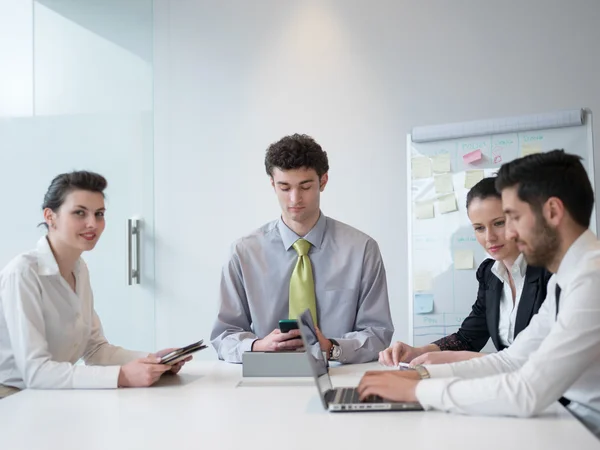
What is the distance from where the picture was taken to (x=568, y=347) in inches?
59.8

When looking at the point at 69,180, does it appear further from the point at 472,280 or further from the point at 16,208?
the point at 472,280

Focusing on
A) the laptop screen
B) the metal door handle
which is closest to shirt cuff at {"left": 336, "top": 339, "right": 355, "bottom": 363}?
the laptop screen

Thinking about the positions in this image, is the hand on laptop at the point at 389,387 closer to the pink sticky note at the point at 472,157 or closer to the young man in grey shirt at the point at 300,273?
the young man in grey shirt at the point at 300,273

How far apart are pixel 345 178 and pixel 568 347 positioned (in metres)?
2.90

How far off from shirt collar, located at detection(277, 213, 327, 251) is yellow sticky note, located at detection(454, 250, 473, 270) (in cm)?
129

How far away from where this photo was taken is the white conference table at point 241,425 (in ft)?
4.51

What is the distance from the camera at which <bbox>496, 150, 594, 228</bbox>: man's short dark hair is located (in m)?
1.65

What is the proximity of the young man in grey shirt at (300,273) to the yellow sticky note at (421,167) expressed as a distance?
125 centimetres

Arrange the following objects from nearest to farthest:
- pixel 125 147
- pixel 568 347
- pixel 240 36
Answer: pixel 568 347 < pixel 125 147 < pixel 240 36

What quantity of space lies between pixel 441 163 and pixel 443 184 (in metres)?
0.13

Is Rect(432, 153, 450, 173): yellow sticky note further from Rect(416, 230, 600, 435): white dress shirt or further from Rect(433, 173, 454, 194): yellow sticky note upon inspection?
Rect(416, 230, 600, 435): white dress shirt

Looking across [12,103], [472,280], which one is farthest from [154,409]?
[472,280]

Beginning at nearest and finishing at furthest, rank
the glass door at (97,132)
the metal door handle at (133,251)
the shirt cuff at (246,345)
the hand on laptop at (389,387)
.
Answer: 1. the hand on laptop at (389,387)
2. the shirt cuff at (246,345)
3. the glass door at (97,132)
4. the metal door handle at (133,251)

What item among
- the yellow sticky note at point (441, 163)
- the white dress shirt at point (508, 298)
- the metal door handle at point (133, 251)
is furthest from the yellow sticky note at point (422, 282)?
the metal door handle at point (133, 251)
